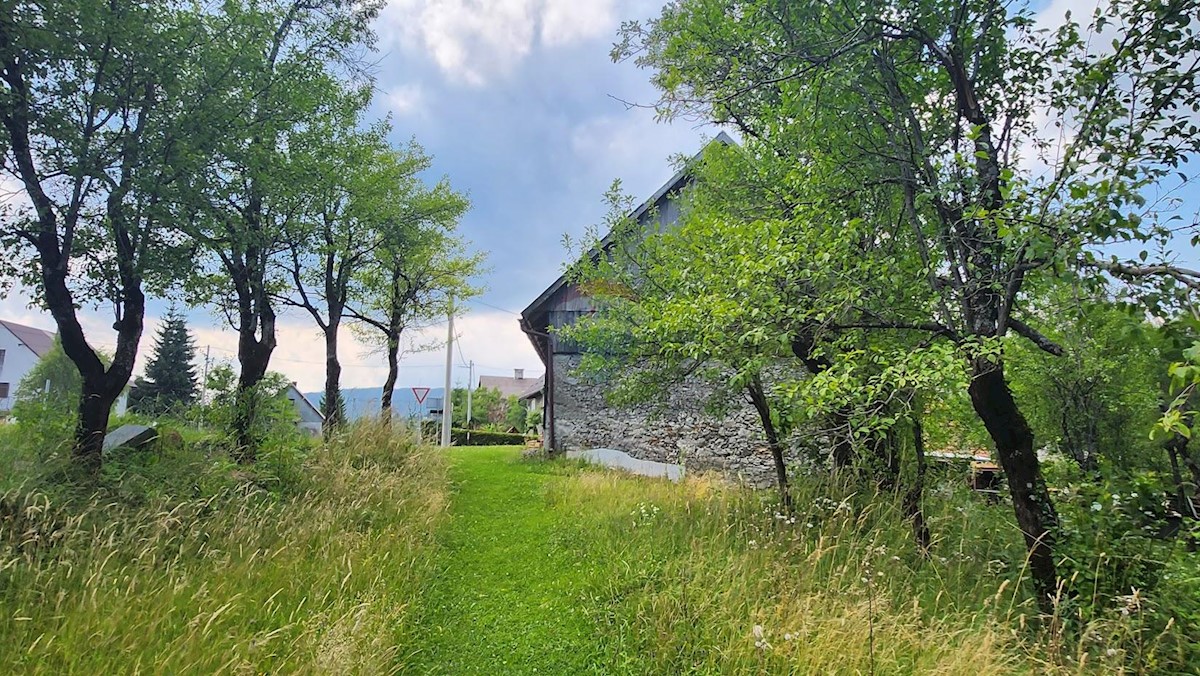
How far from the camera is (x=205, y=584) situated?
3.15m

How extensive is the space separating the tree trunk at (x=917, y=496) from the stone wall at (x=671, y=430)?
3938mm

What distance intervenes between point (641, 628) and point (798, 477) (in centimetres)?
323

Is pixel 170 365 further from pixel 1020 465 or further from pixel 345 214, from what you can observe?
pixel 1020 465

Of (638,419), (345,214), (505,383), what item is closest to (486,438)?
(638,419)

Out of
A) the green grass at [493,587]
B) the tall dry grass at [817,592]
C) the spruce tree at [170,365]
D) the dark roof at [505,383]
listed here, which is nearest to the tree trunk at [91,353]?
the green grass at [493,587]

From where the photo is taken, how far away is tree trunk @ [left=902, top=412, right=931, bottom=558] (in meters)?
4.55

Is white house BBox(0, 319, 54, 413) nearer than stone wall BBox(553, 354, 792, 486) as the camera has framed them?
No

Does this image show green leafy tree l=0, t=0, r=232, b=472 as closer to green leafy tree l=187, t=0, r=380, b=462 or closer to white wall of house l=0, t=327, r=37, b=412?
green leafy tree l=187, t=0, r=380, b=462

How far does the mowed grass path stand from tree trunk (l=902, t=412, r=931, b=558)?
290 centimetres

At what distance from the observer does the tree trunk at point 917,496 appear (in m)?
4.55

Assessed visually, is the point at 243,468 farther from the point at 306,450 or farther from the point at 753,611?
the point at 753,611

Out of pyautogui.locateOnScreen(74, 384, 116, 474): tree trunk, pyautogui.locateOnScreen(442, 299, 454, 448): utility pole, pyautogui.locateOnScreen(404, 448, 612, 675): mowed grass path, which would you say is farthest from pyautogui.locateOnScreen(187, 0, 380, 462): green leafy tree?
pyautogui.locateOnScreen(442, 299, 454, 448): utility pole

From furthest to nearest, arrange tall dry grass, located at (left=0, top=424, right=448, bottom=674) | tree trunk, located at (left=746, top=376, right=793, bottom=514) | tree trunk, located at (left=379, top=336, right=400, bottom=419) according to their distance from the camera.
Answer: tree trunk, located at (left=379, top=336, right=400, bottom=419), tree trunk, located at (left=746, top=376, right=793, bottom=514), tall dry grass, located at (left=0, top=424, right=448, bottom=674)

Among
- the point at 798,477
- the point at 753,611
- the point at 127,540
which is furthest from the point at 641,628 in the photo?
the point at 127,540
